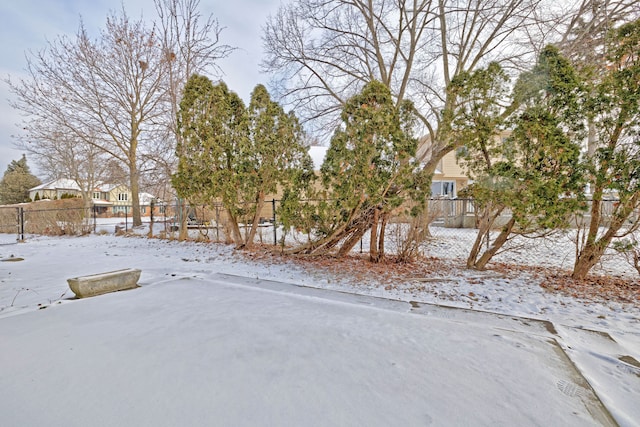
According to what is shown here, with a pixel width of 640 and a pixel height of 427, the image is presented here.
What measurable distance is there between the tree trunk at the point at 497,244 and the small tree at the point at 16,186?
4268 cm

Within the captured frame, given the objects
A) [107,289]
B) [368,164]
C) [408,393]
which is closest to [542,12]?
[368,164]

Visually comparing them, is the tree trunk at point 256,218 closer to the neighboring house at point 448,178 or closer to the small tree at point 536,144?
the small tree at point 536,144

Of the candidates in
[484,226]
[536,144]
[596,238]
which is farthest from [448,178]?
[536,144]

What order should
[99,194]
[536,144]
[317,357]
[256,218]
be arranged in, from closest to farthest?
[317,357]
[536,144]
[256,218]
[99,194]

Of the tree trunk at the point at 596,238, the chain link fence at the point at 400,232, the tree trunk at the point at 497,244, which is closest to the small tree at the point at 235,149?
the chain link fence at the point at 400,232

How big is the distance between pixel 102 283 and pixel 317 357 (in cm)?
342

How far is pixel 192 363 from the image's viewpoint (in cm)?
218

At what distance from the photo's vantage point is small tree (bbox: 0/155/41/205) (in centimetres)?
3111

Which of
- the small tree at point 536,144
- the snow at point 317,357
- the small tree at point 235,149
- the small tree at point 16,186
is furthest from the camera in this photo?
the small tree at point 16,186

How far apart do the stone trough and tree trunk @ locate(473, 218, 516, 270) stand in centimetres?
556

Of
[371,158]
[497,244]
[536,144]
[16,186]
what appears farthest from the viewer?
[16,186]

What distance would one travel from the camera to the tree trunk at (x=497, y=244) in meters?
4.76

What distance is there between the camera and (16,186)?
31.7 metres

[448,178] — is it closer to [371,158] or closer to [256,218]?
[256,218]
